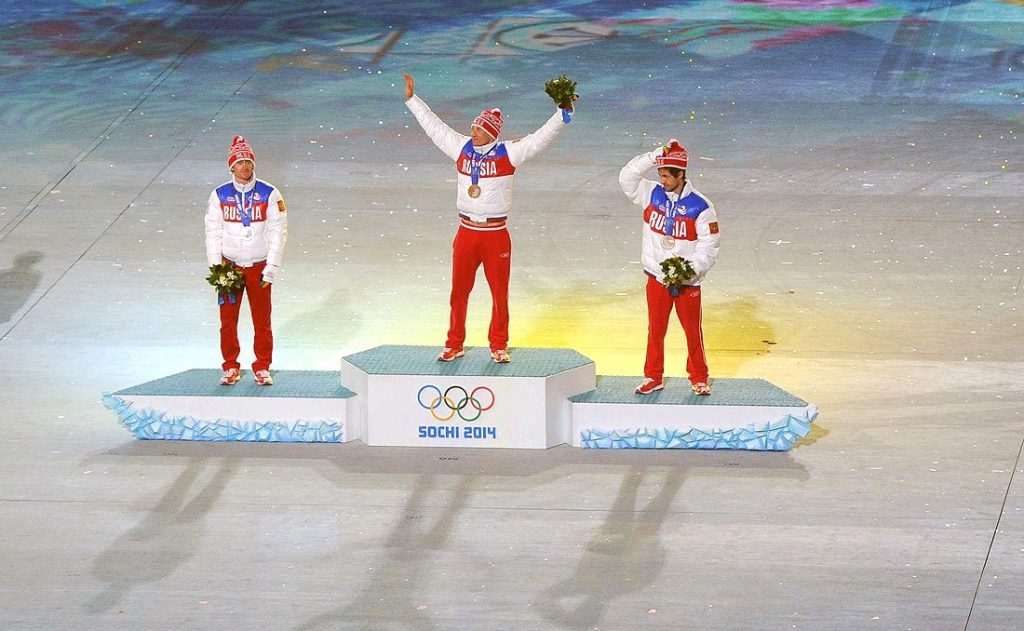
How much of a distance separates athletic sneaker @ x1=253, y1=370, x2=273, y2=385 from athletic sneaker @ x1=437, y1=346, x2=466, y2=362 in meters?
1.24

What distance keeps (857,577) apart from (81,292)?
27.4ft

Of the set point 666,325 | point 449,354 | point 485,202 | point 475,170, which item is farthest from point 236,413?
point 666,325

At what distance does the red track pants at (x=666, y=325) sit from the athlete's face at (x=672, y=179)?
0.69 metres

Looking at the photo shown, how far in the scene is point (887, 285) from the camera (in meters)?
15.2

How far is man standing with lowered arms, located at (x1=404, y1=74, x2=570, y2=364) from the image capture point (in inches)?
463

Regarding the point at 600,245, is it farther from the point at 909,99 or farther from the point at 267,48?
the point at 267,48

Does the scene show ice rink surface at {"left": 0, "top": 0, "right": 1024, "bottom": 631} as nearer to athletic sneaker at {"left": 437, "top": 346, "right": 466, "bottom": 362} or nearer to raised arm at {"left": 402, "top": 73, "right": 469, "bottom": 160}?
athletic sneaker at {"left": 437, "top": 346, "right": 466, "bottom": 362}

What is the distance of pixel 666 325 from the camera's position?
11.9m

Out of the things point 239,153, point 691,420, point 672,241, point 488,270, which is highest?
point 239,153

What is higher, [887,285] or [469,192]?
[469,192]

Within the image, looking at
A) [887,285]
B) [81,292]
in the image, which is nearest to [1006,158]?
[887,285]

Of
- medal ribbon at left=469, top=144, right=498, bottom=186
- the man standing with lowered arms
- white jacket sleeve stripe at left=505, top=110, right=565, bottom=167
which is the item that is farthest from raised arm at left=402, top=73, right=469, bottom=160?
white jacket sleeve stripe at left=505, top=110, right=565, bottom=167

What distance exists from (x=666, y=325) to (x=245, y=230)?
3.07 meters

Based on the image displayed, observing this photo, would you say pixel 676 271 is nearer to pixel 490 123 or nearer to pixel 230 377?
pixel 490 123
